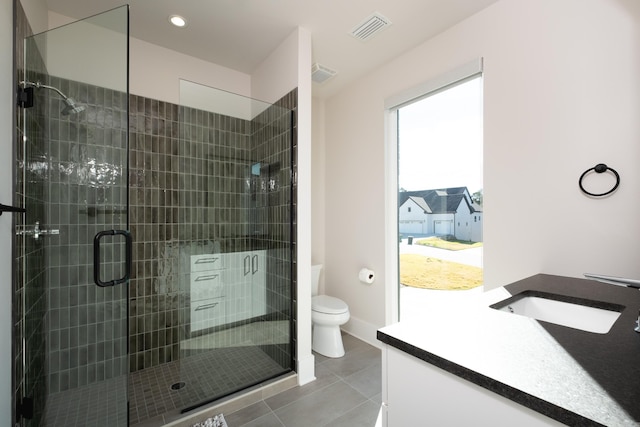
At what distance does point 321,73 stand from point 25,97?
88.1 inches

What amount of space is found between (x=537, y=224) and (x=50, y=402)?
2.82 metres

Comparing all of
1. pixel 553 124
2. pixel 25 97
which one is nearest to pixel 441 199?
pixel 553 124

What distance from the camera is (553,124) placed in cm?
173

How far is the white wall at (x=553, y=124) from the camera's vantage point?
1.50 m

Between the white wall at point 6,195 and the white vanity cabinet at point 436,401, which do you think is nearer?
the white vanity cabinet at point 436,401

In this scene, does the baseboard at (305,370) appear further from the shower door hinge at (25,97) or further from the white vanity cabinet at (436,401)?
the shower door hinge at (25,97)

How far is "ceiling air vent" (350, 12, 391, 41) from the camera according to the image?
216 cm

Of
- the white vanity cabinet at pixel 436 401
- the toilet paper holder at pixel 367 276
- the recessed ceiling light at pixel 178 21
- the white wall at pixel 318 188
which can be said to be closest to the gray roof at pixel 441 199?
the toilet paper holder at pixel 367 276

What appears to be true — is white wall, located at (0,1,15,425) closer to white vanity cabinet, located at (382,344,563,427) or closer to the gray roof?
white vanity cabinet, located at (382,344,563,427)

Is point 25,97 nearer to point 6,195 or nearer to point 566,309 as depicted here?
point 6,195

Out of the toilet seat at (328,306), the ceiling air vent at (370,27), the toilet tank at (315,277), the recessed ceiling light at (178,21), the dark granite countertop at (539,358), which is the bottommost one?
the toilet seat at (328,306)

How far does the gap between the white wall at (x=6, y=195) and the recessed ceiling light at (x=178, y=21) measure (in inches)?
41.5

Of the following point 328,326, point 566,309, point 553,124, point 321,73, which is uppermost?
point 321,73

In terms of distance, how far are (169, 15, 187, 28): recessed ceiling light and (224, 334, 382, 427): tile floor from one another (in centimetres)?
280
